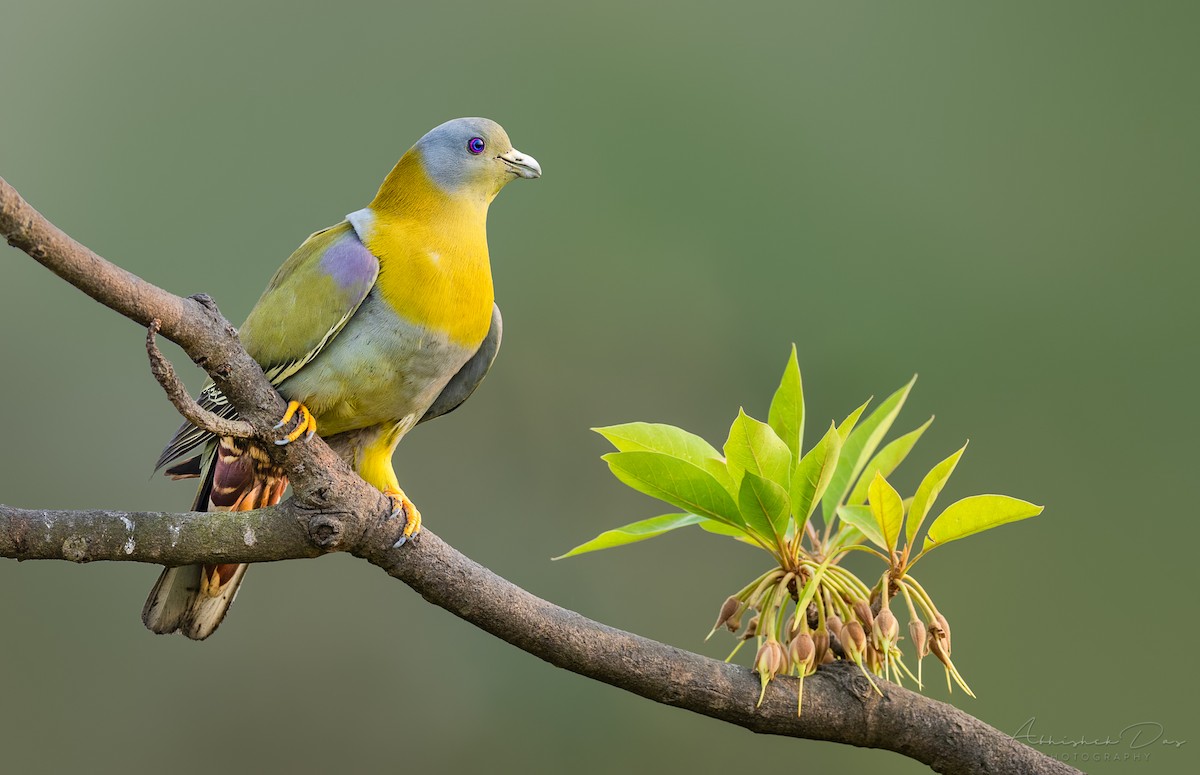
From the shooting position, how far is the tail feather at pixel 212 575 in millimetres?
1871

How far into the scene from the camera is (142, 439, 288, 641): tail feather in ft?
6.14

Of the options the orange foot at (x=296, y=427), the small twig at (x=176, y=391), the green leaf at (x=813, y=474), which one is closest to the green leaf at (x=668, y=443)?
the green leaf at (x=813, y=474)

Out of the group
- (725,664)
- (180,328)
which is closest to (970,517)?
(725,664)

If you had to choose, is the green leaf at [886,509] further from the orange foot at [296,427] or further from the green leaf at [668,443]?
→ the orange foot at [296,427]

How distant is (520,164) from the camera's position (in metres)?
2.12

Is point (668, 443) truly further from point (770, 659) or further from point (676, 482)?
point (770, 659)

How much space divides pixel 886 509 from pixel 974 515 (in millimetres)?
134

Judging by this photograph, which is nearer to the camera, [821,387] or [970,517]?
[970,517]

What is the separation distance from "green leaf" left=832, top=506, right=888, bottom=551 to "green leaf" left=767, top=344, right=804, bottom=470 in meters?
0.11

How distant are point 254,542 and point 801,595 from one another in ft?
2.69

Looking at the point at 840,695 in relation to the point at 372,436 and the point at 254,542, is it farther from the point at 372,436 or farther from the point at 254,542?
the point at 372,436

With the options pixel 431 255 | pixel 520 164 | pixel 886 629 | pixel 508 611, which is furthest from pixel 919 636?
pixel 520 164

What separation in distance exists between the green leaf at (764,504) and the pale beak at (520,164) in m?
0.91

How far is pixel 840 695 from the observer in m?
1.60
